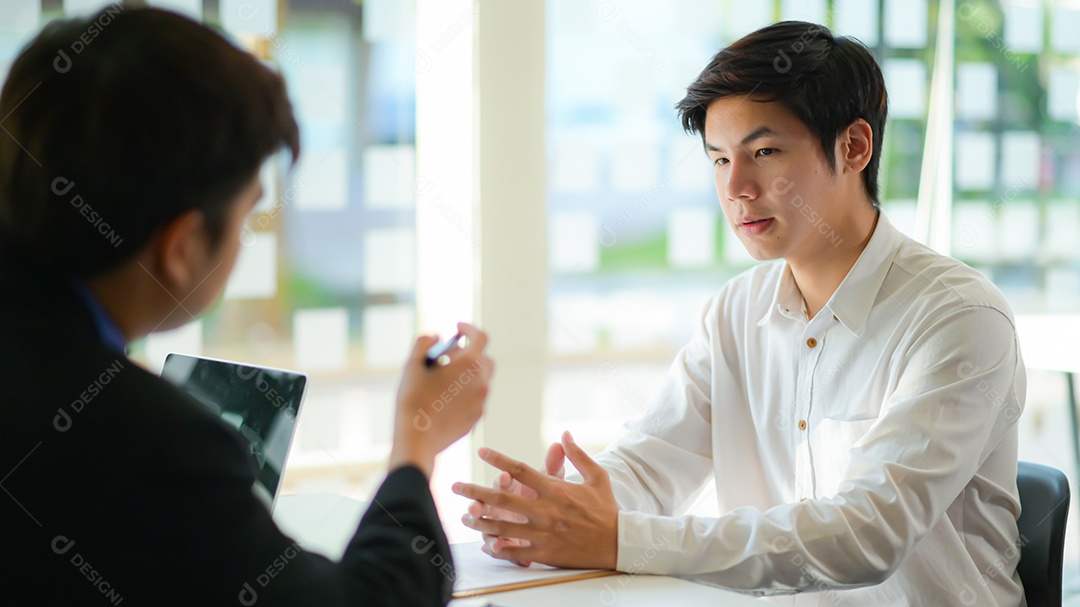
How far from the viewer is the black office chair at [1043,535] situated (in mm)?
1424

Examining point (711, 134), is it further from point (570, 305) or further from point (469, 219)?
point (570, 305)

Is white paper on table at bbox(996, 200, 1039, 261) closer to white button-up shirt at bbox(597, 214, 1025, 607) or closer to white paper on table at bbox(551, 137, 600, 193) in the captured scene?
white paper on table at bbox(551, 137, 600, 193)

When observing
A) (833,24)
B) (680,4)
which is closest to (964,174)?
(833,24)

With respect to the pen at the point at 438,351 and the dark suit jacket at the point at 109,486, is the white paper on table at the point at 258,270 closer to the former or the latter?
the pen at the point at 438,351

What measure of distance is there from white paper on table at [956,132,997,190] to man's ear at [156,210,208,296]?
391cm

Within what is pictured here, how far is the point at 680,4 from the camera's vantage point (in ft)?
11.1

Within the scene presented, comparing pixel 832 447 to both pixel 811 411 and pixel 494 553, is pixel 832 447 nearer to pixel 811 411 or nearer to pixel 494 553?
pixel 811 411

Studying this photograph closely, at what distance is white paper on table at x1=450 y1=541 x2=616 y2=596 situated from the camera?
122cm

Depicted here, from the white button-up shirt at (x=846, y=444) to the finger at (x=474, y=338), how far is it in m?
0.42

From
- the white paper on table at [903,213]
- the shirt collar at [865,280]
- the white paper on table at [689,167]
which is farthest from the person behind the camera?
the white paper on table at [903,213]

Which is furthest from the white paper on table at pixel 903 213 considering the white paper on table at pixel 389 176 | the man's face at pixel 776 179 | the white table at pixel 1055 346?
the man's face at pixel 776 179

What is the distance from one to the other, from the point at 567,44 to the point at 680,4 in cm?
49

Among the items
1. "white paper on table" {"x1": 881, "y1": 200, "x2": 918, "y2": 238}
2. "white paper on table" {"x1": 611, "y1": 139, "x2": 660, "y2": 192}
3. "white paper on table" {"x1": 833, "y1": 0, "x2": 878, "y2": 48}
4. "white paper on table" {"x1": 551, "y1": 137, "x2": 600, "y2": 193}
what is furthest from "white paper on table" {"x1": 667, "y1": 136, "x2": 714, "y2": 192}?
"white paper on table" {"x1": 881, "y1": 200, "x2": 918, "y2": 238}

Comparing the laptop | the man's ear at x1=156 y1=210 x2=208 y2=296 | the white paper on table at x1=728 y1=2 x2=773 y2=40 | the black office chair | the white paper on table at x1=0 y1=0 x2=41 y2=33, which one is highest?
the white paper on table at x1=728 y1=2 x2=773 y2=40
